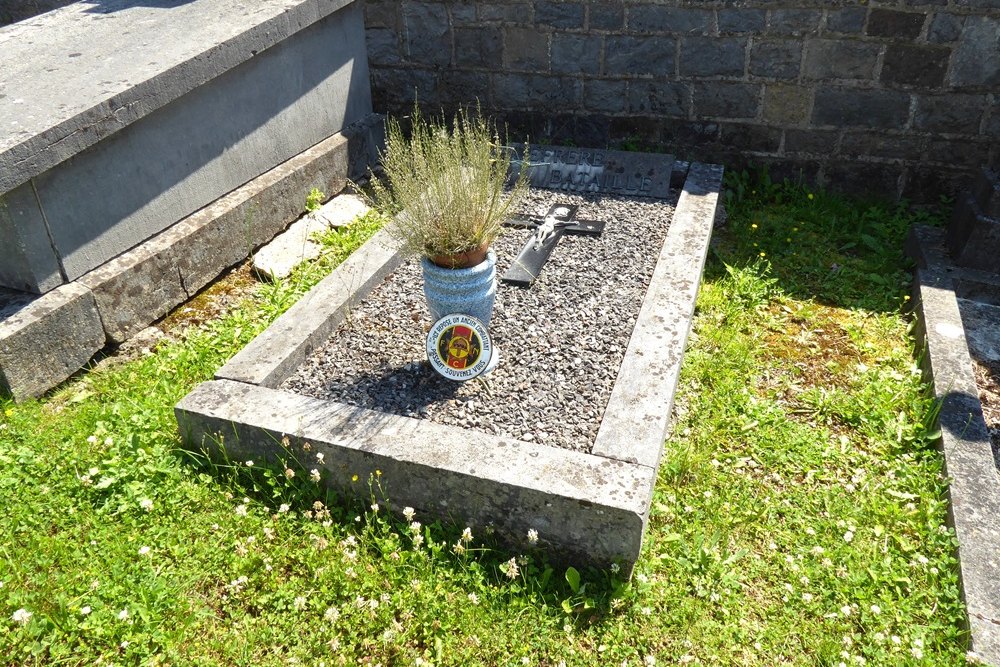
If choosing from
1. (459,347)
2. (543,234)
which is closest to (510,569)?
(459,347)

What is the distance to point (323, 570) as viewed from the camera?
2764 mm

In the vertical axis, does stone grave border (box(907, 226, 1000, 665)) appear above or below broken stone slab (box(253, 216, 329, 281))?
below

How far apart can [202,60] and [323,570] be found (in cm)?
284

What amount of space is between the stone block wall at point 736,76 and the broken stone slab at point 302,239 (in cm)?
123

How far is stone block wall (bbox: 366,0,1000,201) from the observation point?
192 inches

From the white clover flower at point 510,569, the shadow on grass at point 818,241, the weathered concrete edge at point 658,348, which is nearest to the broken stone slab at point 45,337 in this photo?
the white clover flower at point 510,569

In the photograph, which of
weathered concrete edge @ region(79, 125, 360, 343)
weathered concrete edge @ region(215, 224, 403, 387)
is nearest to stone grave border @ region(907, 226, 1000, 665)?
weathered concrete edge @ region(215, 224, 403, 387)

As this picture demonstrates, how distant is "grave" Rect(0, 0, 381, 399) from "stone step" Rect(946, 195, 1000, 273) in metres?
3.90

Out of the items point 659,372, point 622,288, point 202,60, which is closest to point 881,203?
point 622,288

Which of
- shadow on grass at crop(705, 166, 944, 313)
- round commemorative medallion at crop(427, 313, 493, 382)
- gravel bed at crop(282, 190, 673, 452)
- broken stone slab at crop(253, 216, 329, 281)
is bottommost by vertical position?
shadow on grass at crop(705, 166, 944, 313)

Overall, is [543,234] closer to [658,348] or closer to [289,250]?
[658,348]

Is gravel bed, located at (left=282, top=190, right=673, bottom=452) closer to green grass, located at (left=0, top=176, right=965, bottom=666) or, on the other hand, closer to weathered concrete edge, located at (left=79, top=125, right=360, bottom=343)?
green grass, located at (left=0, top=176, right=965, bottom=666)

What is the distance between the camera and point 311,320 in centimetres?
374

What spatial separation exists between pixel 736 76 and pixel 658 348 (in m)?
2.66
